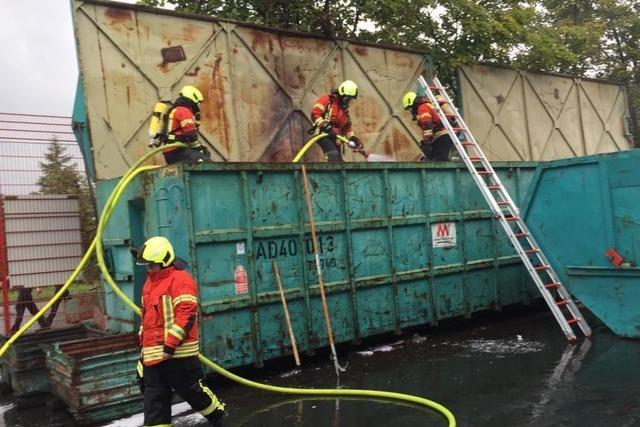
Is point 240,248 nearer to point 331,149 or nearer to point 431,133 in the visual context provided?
point 331,149

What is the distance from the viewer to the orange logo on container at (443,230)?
7079mm

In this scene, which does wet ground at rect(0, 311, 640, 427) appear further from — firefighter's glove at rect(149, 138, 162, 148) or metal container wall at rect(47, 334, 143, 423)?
firefighter's glove at rect(149, 138, 162, 148)

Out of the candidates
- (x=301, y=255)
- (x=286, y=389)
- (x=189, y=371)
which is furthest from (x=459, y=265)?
(x=189, y=371)

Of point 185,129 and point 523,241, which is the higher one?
point 185,129

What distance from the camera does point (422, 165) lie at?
22.9ft

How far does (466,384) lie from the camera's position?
500 cm

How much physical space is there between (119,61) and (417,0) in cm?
599

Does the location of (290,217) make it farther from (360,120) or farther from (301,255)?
(360,120)

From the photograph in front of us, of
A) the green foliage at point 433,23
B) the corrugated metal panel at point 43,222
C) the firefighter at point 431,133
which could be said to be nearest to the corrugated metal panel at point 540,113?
the green foliage at point 433,23

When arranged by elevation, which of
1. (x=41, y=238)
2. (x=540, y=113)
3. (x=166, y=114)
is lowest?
(x=41, y=238)

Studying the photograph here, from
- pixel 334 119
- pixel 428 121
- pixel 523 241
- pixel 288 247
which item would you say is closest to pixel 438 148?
pixel 428 121

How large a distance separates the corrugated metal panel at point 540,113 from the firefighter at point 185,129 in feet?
21.4

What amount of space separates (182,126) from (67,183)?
7.62 feet

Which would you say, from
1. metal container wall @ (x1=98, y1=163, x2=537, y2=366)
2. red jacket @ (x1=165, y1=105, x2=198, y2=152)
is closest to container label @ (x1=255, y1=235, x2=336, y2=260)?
metal container wall @ (x1=98, y1=163, x2=537, y2=366)
